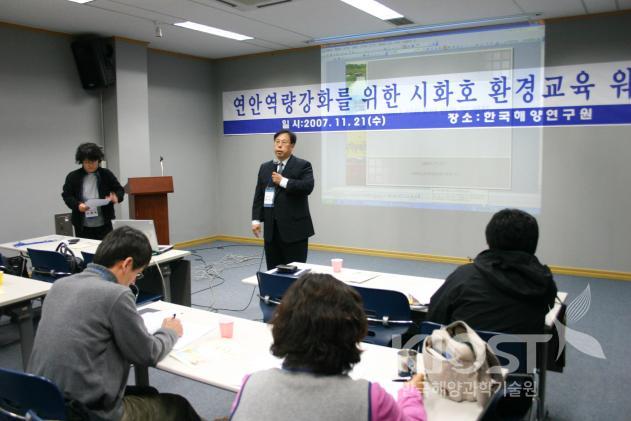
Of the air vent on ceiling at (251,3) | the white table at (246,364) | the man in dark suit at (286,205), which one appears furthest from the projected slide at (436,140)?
the white table at (246,364)

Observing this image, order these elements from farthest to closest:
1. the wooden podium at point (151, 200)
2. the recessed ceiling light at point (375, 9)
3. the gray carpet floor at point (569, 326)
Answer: the wooden podium at point (151, 200), the recessed ceiling light at point (375, 9), the gray carpet floor at point (569, 326)

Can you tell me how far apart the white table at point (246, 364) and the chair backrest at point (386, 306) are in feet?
1.49

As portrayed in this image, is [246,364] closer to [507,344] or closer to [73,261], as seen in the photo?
[507,344]

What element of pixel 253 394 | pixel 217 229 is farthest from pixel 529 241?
pixel 217 229

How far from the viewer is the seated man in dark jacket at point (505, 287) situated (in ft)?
6.39

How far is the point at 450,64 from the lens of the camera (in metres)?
6.08

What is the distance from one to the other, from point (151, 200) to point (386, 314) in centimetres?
405

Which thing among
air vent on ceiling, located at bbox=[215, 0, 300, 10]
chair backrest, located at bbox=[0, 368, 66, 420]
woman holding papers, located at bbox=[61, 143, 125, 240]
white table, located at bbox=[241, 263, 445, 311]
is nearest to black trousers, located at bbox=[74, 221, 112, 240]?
woman holding papers, located at bbox=[61, 143, 125, 240]

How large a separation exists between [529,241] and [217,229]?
22.1 ft

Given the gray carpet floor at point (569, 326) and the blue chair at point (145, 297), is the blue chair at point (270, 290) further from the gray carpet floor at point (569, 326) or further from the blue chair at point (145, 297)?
the blue chair at point (145, 297)

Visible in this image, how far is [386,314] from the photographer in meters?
2.50

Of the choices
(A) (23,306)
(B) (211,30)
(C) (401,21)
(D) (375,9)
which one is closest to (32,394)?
(A) (23,306)

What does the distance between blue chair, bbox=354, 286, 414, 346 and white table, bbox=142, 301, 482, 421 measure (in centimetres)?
46

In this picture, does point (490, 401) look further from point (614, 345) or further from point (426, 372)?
point (614, 345)
